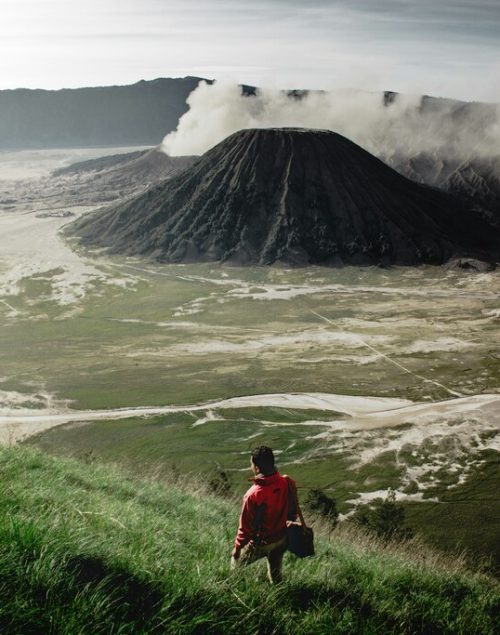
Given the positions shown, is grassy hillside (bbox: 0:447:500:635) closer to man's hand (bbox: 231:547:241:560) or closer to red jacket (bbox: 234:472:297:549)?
man's hand (bbox: 231:547:241:560)

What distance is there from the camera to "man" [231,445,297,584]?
712 cm

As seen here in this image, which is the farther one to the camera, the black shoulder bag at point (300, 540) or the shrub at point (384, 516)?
the shrub at point (384, 516)

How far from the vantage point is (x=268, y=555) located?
7113mm

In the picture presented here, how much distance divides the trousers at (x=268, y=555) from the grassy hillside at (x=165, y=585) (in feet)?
0.43

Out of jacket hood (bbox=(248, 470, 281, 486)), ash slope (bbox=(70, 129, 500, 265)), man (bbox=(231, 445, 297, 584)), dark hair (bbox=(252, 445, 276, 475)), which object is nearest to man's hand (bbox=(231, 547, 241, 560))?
man (bbox=(231, 445, 297, 584))

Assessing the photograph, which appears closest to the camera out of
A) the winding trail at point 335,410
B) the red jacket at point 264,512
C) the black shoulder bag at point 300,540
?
the red jacket at point 264,512

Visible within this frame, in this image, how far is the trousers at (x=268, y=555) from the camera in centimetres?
689

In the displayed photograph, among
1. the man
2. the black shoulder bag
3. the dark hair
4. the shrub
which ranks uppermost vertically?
the dark hair

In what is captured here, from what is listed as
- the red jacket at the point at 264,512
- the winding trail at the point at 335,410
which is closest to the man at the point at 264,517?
the red jacket at the point at 264,512

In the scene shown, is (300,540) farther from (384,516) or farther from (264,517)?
(384,516)

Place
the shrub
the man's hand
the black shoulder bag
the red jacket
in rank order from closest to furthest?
the man's hand, the red jacket, the black shoulder bag, the shrub

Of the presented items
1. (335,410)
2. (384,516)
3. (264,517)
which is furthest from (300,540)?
(335,410)

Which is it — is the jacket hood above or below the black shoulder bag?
above

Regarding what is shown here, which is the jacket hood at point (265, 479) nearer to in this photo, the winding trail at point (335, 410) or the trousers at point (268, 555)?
the trousers at point (268, 555)
